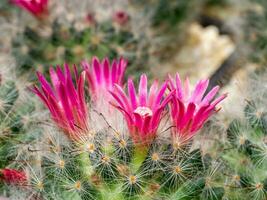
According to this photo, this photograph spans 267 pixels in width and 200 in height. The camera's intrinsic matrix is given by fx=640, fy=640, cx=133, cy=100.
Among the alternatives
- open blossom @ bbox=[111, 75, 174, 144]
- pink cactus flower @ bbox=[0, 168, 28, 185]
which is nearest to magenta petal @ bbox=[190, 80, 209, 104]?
open blossom @ bbox=[111, 75, 174, 144]

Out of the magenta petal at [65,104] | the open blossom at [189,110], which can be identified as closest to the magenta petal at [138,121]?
the open blossom at [189,110]

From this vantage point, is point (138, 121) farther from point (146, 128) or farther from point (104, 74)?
point (104, 74)

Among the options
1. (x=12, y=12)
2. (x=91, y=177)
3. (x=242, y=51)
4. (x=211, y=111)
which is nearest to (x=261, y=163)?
A: (x=211, y=111)

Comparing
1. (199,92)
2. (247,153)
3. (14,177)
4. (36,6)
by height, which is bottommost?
(247,153)

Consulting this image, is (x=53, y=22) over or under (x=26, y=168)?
over

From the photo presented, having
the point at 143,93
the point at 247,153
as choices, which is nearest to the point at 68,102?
the point at 143,93

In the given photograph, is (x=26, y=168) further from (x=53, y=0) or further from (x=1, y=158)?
(x=53, y=0)
